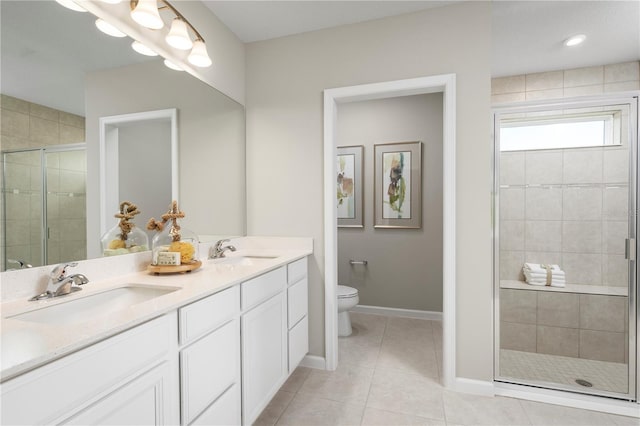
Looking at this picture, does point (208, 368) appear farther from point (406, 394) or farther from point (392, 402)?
point (406, 394)

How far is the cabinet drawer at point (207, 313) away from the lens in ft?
3.59

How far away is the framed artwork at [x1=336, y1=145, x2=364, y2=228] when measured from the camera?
3502 millimetres

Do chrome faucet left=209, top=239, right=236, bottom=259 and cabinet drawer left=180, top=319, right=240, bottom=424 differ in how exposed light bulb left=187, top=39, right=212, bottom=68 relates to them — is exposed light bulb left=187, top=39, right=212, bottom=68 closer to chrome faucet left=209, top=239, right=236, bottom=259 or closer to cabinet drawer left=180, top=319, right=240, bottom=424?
chrome faucet left=209, top=239, right=236, bottom=259

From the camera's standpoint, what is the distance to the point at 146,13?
55.3 inches

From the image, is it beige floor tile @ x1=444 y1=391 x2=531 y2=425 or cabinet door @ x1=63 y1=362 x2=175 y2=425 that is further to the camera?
beige floor tile @ x1=444 y1=391 x2=531 y2=425

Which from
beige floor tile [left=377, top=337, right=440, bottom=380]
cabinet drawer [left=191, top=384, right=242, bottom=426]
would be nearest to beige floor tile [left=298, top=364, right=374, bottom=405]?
beige floor tile [left=377, top=337, right=440, bottom=380]

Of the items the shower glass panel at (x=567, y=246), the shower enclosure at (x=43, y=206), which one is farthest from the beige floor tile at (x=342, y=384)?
the shower enclosure at (x=43, y=206)

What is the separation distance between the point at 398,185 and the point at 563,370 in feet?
6.75

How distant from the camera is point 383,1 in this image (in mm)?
1992

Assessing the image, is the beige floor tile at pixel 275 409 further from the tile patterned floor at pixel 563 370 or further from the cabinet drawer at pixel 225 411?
the tile patterned floor at pixel 563 370

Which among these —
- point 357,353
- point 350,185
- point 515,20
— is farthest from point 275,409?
point 515,20

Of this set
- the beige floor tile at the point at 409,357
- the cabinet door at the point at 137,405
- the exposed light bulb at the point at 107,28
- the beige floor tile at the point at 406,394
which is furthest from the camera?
the beige floor tile at the point at 409,357

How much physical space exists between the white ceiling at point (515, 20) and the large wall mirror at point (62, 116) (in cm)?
76

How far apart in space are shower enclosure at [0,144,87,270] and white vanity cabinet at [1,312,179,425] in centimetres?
63
